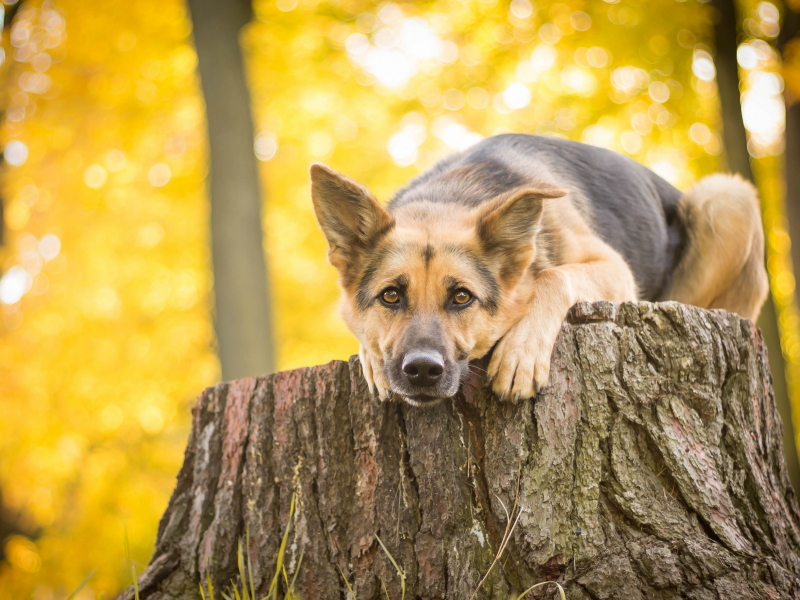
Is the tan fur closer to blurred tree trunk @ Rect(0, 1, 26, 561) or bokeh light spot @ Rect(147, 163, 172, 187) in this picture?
bokeh light spot @ Rect(147, 163, 172, 187)

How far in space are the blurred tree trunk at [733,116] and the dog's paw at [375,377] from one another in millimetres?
→ 6442

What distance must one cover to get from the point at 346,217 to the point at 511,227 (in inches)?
38.4

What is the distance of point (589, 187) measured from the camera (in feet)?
17.0

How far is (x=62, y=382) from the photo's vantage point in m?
10.1

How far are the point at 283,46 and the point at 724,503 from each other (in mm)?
8941

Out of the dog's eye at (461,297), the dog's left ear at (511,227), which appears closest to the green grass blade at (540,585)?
the dog's eye at (461,297)

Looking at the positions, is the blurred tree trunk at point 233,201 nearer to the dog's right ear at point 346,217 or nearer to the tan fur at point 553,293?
the dog's right ear at point 346,217

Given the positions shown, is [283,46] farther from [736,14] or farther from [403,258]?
[403,258]

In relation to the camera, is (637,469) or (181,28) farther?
(181,28)

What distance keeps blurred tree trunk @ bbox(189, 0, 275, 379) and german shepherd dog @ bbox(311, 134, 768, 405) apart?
359 centimetres

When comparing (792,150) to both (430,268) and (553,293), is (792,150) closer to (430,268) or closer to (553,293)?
(553,293)

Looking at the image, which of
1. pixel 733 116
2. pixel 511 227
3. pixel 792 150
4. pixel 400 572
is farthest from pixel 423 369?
pixel 792 150

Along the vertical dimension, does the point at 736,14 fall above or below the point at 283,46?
below

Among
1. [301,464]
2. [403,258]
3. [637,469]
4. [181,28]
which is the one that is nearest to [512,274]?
[403,258]
